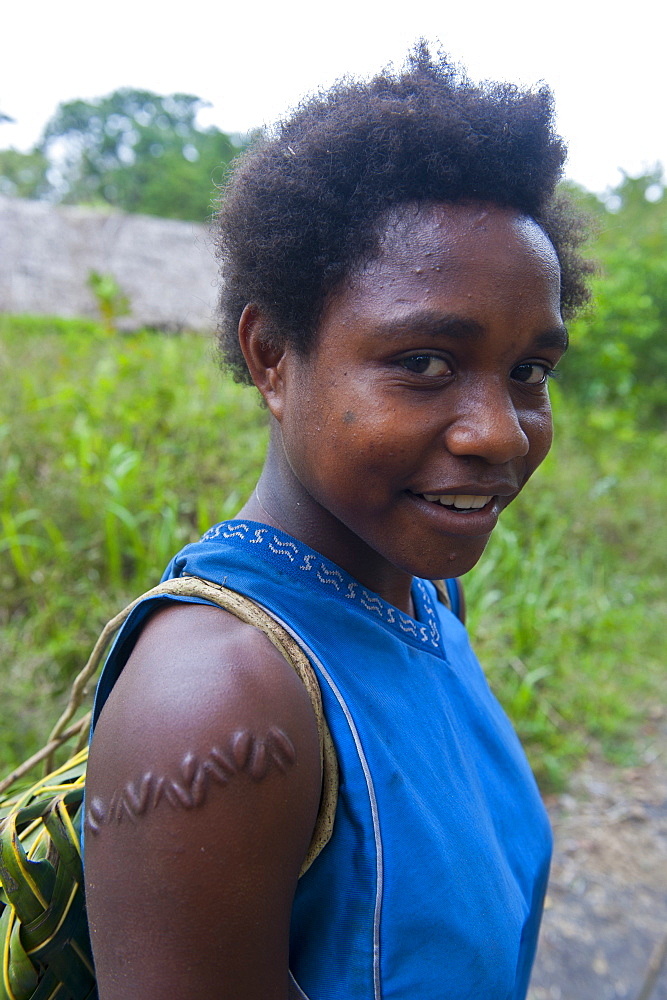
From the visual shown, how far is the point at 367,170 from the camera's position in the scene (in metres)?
1.03

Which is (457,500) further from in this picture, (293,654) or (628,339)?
(628,339)

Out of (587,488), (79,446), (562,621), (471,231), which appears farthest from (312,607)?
(587,488)

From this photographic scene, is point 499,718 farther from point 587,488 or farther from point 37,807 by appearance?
point 587,488

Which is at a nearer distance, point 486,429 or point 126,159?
point 486,429

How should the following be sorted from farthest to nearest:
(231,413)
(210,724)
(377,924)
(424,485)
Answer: (231,413), (424,485), (377,924), (210,724)

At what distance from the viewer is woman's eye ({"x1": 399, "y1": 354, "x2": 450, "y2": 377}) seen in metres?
1.01

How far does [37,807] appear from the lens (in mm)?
1082

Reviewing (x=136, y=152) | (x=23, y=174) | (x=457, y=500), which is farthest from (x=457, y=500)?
(x=136, y=152)

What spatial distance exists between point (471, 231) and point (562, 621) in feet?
12.3

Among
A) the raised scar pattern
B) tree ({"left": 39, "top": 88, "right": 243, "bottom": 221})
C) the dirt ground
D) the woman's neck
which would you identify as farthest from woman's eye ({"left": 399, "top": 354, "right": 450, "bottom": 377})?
tree ({"left": 39, "top": 88, "right": 243, "bottom": 221})

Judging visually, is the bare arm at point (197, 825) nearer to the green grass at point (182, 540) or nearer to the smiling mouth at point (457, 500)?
the smiling mouth at point (457, 500)

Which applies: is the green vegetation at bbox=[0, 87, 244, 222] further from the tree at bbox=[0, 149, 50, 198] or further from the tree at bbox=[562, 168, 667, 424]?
the tree at bbox=[562, 168, 667, 424]

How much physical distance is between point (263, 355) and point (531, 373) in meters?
0.44

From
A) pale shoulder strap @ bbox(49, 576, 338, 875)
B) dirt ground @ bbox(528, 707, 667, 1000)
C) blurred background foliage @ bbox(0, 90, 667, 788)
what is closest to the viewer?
pale shoulder strap @ bbox(49, 576, 338, 875)
